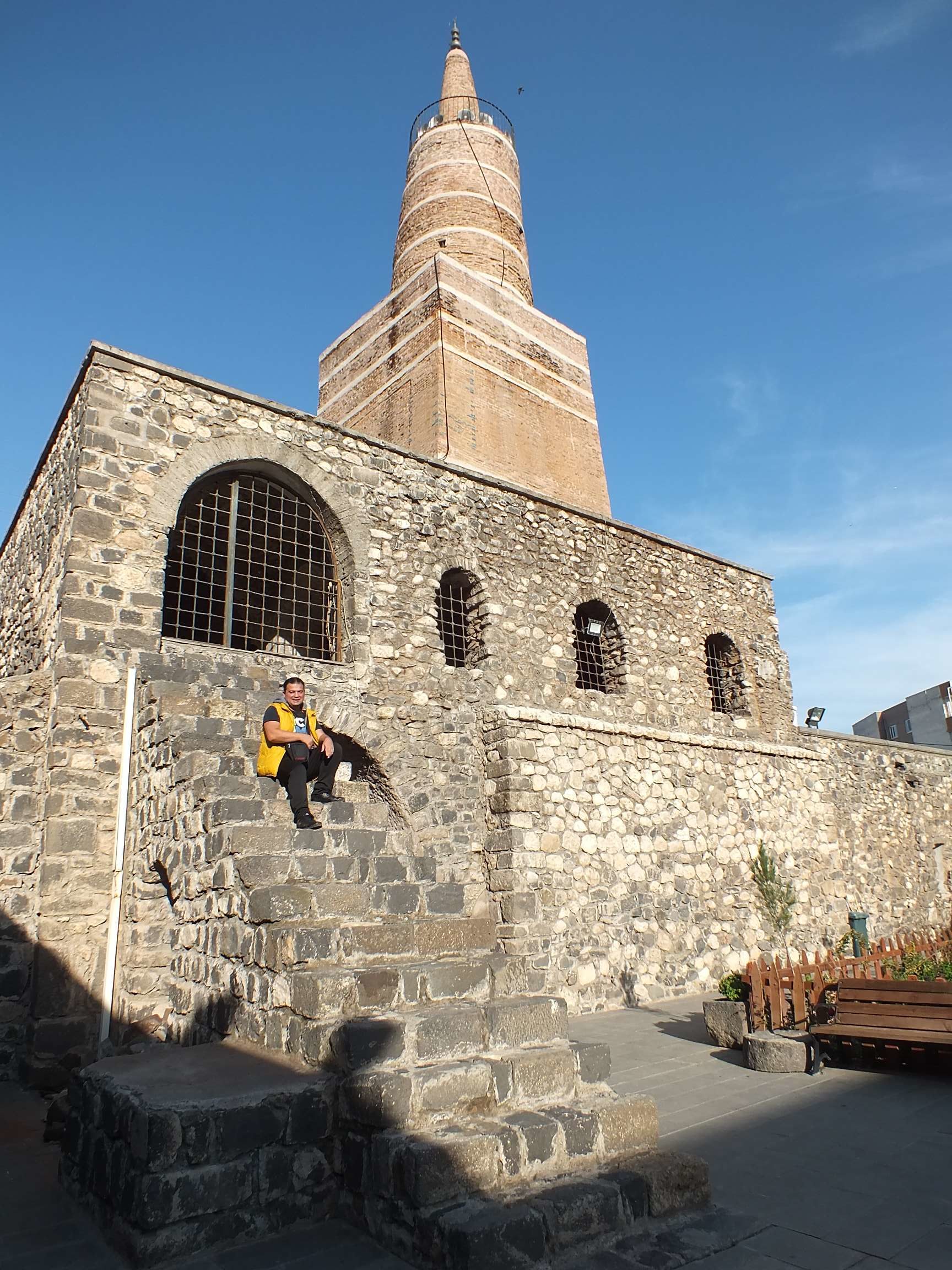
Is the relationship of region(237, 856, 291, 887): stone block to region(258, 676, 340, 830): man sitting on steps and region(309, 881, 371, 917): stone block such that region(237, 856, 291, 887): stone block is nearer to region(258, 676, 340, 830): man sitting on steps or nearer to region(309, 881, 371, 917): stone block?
region(309, 881, 371, 917): stone block

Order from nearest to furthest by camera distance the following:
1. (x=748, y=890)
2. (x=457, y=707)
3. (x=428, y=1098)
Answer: (x=428, y=1098) → (x=457, y=707) → (x=748, y=890)

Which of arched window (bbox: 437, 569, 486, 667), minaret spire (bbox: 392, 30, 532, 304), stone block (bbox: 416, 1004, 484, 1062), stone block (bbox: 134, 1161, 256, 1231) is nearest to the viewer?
stone block (bbox: 134, 1161, 256, 1231)

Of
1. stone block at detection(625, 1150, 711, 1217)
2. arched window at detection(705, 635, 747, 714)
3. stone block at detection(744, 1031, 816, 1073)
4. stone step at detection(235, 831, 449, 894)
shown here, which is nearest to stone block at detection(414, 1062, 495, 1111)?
stone block at detection(625, 1150, 711, 1217)

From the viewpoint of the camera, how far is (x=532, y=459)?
48.3ft

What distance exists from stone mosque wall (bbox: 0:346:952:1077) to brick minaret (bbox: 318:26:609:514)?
367cm

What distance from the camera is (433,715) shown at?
835cm

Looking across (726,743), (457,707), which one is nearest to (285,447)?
(457,707)

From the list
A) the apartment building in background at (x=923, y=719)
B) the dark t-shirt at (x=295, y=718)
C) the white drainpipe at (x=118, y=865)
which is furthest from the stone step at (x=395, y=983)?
the apartment building in background at (x=923, y=719)

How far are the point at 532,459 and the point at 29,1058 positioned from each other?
1183cm

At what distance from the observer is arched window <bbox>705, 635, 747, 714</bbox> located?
12398mm

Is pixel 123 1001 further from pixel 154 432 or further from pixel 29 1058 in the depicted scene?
pixel 154 432

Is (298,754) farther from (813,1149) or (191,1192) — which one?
(813,1149)

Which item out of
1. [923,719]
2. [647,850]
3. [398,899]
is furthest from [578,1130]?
[923,719]

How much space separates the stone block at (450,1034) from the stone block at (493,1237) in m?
0.69
